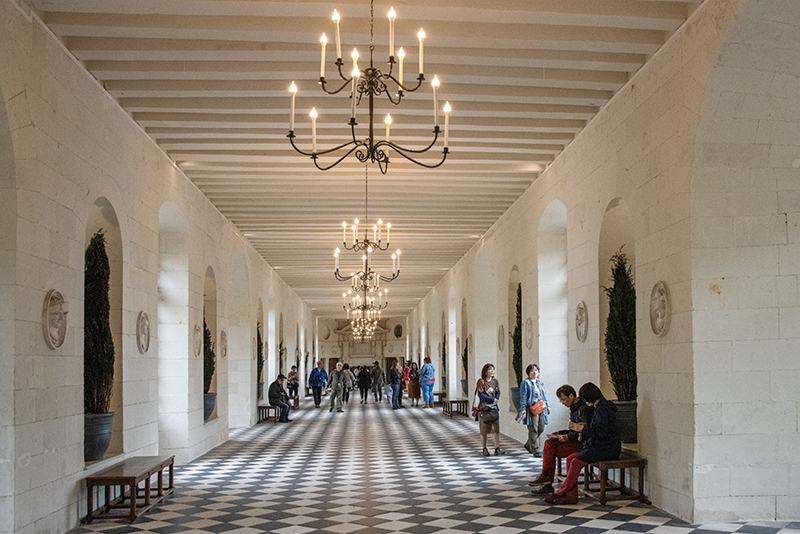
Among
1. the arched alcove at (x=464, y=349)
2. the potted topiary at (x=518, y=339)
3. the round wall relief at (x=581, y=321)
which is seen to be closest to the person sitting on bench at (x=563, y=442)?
the round wall relief at (x=581, y=321)

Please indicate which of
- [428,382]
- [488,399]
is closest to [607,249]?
[488,399]

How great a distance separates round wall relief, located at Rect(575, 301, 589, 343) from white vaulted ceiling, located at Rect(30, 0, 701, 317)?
193 centimetres

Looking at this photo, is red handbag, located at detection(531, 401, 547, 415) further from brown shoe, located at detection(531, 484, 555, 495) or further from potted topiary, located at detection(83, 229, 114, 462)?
potted topiary, located at detection(83, 229, 114, 462)

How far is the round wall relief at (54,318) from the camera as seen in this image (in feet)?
18.8

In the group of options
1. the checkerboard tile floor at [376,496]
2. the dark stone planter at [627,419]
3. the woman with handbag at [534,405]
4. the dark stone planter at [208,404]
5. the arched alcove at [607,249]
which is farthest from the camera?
the dark stone planter at [208,404]

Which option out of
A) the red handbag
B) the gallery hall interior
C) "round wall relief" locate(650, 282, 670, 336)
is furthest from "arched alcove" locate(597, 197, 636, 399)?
the red handbag

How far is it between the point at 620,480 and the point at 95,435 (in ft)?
15.5

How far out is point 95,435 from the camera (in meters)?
6.80

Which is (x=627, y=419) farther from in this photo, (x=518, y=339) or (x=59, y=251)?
(x=518, y=339)

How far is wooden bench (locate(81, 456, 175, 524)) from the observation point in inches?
250

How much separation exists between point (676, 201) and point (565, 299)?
4.93m

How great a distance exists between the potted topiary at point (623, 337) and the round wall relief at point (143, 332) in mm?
4805

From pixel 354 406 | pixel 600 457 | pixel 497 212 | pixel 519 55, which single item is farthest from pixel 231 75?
pixel 354 406

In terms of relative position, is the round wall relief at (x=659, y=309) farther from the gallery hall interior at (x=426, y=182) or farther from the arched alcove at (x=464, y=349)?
the arched alcove at (x=464, y=349)
